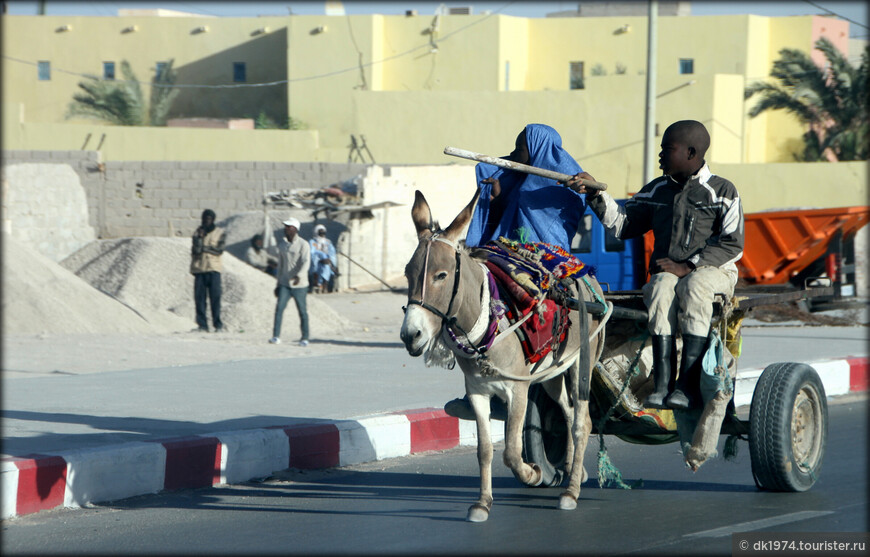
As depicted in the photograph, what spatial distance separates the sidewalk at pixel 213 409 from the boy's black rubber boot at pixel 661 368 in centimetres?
267

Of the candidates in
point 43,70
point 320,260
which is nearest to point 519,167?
point 320,260

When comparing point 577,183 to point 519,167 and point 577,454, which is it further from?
point 577,454

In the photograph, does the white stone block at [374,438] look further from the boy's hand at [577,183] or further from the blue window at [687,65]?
the blue window at [687,65]

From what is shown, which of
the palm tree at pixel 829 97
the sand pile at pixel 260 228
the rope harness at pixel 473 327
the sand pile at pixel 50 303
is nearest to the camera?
the rope harness at pixel 473 327

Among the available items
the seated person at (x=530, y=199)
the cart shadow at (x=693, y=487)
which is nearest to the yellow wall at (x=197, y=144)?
the cart shadow at (x=693, y=487)

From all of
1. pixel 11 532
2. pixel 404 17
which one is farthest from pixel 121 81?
pixel 11 532

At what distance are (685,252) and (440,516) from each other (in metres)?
2.01

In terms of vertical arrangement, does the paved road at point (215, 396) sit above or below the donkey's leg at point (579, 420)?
below

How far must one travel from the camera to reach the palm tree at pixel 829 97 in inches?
1405

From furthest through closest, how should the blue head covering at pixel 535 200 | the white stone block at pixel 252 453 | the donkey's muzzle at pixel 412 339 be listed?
the white stone block at pixel 252 453
the blue head covering at pixel 535 200
the donkey's muzzle at pixel 412 339

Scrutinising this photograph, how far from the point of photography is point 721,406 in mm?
5977

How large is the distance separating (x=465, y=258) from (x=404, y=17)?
3855cm

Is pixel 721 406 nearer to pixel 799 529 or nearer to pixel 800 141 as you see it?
pixel 799 529

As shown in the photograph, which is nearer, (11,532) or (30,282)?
(11,532)
